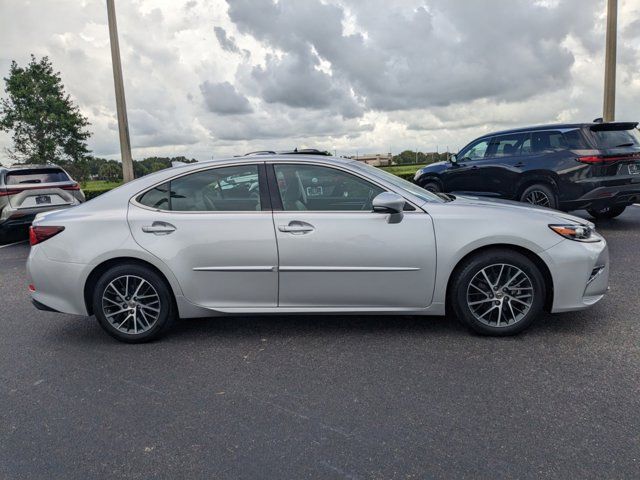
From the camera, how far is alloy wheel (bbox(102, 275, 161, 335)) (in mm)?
4219

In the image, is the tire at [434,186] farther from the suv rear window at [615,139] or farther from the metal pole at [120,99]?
the metal pole at [120,99]

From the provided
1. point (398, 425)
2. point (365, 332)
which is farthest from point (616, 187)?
point (398, 425)

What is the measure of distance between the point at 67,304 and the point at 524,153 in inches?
317

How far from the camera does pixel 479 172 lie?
10.2 meters

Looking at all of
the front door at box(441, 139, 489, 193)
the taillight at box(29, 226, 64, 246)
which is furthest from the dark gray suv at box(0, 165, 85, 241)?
the front door at box(441, 139, 489, 193)

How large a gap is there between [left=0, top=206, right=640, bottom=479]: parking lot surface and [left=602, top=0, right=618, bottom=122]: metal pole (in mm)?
11613

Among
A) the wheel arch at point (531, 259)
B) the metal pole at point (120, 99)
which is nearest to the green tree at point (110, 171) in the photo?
the metal pole at point (120, 99)

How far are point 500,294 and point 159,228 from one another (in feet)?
9.10

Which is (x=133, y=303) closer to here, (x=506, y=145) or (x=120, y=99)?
(x=506, y=145)

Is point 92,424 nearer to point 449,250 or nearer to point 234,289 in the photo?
point 234,289

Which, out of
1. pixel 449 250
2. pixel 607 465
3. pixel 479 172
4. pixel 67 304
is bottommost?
pixel 607 465

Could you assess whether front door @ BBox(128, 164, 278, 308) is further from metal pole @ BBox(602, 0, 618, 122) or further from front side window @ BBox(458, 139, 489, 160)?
metal pole @ BBox(602, 0, 618, 122)

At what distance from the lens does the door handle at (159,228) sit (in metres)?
4.17

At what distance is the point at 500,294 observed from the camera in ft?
13.4
